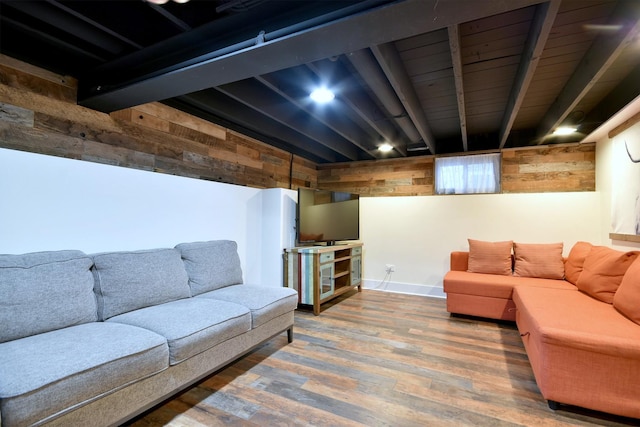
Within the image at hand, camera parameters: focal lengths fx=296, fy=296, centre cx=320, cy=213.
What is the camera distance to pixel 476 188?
182 inches

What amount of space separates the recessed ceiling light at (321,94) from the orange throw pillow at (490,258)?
2796 mm

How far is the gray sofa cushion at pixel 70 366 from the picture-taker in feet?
3.74

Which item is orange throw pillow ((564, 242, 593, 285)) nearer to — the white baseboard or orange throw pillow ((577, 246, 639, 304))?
orange throw pillow ((577, 246, 639, 304))

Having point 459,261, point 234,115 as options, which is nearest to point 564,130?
point 459,261

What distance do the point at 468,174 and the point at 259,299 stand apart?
3854 mm

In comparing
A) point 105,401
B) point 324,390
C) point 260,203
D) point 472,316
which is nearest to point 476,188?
point 472,316

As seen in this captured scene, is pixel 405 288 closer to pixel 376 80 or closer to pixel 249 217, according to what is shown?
pixel 249 217

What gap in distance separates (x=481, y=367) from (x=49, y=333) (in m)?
2.93

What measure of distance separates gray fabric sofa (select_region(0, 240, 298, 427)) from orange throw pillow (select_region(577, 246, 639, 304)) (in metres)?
2.75

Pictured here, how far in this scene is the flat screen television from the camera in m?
4.03

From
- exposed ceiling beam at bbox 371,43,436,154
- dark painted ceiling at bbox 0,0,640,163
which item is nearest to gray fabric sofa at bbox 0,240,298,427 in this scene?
dark painted ceiling at bbox 0,0,640,163

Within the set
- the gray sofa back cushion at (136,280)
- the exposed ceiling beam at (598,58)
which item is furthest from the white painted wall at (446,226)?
the gray sofa back cushion at (136,280)

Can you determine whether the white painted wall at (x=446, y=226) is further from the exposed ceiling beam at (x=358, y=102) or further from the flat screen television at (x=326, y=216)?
the exposed ceiling beam at (x=358, y=102)

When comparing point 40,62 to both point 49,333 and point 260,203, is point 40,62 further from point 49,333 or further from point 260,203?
point 260,203
